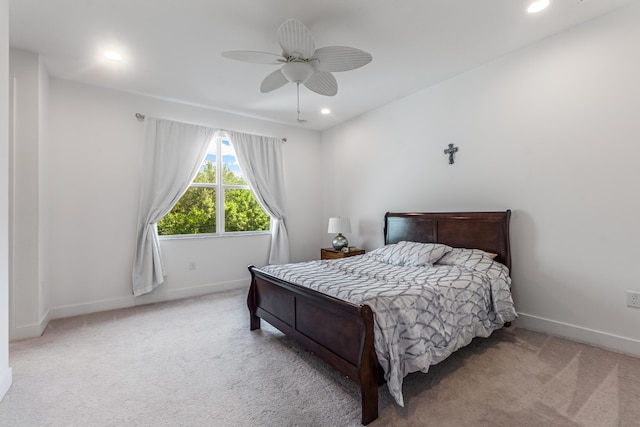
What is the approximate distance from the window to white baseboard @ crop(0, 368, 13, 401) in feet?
7.21

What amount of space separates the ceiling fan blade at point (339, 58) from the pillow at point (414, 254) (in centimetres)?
190

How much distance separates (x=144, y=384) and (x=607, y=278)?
12.2 ft

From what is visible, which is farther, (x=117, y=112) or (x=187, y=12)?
(x=117, y=112)

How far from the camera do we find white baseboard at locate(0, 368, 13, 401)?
1.88 meters

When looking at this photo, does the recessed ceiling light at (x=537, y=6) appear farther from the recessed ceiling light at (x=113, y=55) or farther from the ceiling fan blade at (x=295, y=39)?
the recessed ceiling light at (x=113, y=55)

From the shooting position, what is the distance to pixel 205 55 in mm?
2910

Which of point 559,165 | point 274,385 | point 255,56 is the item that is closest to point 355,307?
point 274,385

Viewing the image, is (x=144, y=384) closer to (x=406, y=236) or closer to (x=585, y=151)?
(x=406, y=236)

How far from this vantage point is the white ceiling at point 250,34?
7.41ft

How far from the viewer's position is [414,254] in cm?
307

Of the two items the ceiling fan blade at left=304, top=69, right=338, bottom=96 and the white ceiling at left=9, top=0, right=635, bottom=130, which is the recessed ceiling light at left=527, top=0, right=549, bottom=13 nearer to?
the white ceiling at left=9, top=0, right=635, bottom=130

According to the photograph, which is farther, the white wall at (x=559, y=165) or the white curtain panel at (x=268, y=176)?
the white curtain panel at (x=268, y=176)

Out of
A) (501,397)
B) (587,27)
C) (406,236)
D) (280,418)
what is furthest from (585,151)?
(280,418)

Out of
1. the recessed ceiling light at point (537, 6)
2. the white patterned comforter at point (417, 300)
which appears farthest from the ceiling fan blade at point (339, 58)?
the white patterned comforter at point (417, 300)
